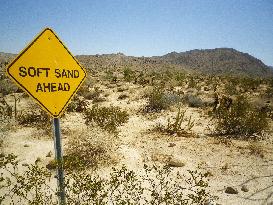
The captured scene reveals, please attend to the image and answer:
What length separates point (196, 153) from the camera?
6.34m

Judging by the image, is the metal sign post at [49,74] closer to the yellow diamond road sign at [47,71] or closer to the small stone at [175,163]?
the yellow diamond road sign at [47,71]

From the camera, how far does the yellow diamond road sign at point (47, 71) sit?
2654mm

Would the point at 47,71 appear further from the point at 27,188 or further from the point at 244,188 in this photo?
the point at 244,188

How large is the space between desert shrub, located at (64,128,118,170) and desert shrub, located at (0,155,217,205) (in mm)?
951

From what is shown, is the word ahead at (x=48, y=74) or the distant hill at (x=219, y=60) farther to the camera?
the distant hill at (x=219, y=60)

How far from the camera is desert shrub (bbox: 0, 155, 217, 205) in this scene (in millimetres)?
3045

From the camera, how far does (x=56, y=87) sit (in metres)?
2.94

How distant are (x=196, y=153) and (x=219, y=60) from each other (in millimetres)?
89637

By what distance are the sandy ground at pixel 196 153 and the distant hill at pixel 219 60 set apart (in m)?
77.2

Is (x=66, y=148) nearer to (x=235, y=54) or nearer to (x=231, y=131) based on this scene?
(x=231, y=131)

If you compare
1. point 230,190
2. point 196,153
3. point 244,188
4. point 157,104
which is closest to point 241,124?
point 196,153

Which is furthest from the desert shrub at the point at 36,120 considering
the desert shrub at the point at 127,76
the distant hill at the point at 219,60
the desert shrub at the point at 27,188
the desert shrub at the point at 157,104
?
the distant hill at the point at 219,60

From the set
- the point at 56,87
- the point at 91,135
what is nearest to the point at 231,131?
the point at 91,135

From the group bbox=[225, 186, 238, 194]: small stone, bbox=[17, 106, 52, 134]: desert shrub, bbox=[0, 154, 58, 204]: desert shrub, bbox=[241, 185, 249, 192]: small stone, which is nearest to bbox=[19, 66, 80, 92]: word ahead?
bbox=[0, 154, 58, 204]: desert shrub
